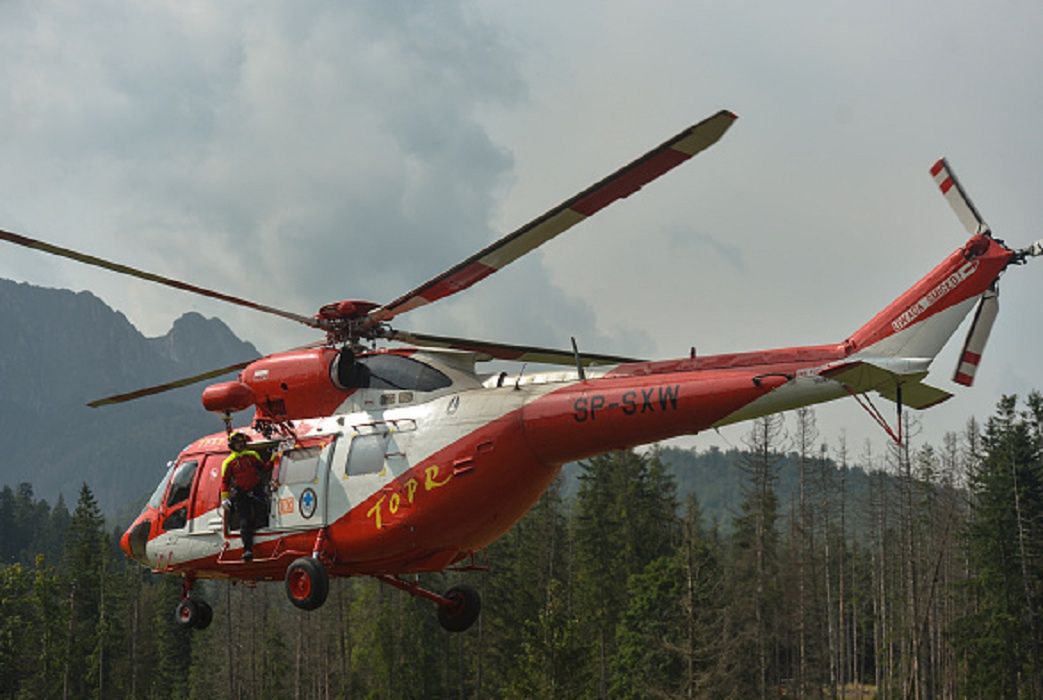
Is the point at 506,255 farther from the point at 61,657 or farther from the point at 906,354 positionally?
the point at 61,657

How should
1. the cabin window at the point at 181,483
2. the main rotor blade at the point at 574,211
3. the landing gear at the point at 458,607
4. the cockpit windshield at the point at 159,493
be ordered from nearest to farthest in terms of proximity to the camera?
1. the main rotor blade at the point at 574,211
2. the landing gear at the point at 458,607
3. the cabin window at the point at 181,483
4. the cockpit windshield at the point at 159,493

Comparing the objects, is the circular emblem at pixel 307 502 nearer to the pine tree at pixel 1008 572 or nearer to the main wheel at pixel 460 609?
the main wheel at pixel 460 609

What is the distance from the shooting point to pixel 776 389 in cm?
1125

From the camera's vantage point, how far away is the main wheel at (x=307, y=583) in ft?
42.7

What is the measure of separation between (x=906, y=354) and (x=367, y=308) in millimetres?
7416

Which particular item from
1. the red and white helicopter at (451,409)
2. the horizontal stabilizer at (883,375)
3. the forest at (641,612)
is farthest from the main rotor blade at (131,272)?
the forest at (641,612)

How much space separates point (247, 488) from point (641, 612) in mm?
34477

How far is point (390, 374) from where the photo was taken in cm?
1429

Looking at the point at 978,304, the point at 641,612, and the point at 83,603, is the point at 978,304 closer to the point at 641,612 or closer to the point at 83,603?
the point at 641,612


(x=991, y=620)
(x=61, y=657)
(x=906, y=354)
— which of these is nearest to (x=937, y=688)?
(x=991, y=620)

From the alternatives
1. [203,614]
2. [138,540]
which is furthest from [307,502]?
[138,540]

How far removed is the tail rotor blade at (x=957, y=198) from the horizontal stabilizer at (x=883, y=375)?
170 cm

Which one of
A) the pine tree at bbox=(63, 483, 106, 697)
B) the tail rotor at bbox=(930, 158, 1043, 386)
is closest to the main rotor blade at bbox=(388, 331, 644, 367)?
the tail rotor at bbox=(930, 158, 1043, 386)

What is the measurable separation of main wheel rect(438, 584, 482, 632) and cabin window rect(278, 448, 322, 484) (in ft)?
10.1
